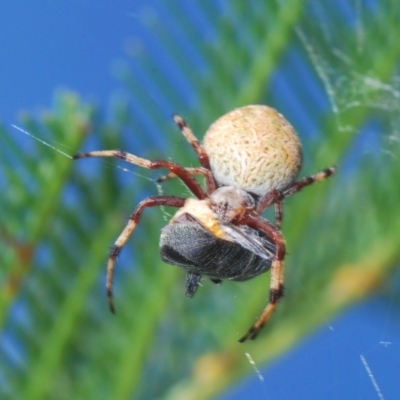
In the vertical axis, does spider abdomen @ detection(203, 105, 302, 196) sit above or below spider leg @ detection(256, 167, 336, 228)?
above

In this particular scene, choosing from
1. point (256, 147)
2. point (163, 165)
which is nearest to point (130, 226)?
point (163, 165)

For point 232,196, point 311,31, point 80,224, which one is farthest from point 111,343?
point 311,31

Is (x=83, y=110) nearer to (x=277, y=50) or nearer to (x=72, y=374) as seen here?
(x=277, y=50)

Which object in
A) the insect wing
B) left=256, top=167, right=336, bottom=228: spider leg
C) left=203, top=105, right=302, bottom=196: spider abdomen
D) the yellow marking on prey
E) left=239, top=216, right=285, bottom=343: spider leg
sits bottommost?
left=239, top=216, right=285, bottom=343: spider leg

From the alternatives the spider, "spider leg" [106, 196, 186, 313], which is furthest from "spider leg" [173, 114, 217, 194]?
"spider leg" [106, 196, 186, 313]

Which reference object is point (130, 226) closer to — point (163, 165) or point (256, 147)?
point (163, 165)

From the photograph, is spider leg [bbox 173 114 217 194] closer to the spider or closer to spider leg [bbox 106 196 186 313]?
the spider

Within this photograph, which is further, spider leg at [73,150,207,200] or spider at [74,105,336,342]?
spider leg at [73,150,207,200]
